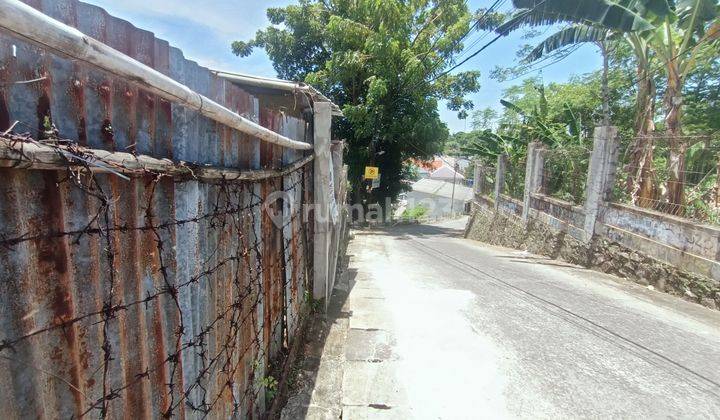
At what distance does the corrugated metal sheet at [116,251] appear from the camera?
0.96 m

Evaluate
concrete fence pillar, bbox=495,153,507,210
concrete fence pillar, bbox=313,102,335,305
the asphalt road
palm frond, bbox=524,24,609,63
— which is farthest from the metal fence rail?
concrete fence pillar, bbox=495,153,507,210

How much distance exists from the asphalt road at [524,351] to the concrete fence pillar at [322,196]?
66cm

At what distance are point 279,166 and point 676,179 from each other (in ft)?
23.5

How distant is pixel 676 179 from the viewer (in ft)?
22.2

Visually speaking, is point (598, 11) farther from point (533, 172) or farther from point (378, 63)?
point (378, 63)

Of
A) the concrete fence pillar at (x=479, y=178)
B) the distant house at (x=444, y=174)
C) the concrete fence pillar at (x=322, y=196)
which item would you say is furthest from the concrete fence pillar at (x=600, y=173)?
the distant house at (x=444, y=174)

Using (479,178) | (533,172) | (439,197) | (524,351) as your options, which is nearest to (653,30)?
(533,172)

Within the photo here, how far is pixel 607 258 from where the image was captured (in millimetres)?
7875

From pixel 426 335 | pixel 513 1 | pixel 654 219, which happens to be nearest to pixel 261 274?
pixel 426 335

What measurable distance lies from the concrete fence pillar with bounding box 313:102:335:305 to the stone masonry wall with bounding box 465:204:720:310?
18.3 ft

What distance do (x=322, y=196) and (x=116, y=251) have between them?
301 cm

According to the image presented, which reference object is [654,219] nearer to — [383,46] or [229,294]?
[229,294]

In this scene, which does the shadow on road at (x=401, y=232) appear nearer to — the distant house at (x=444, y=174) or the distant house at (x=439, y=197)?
the distant house at (x=439, y=197)

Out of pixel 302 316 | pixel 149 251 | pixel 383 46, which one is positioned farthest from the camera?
pixel 383 46
